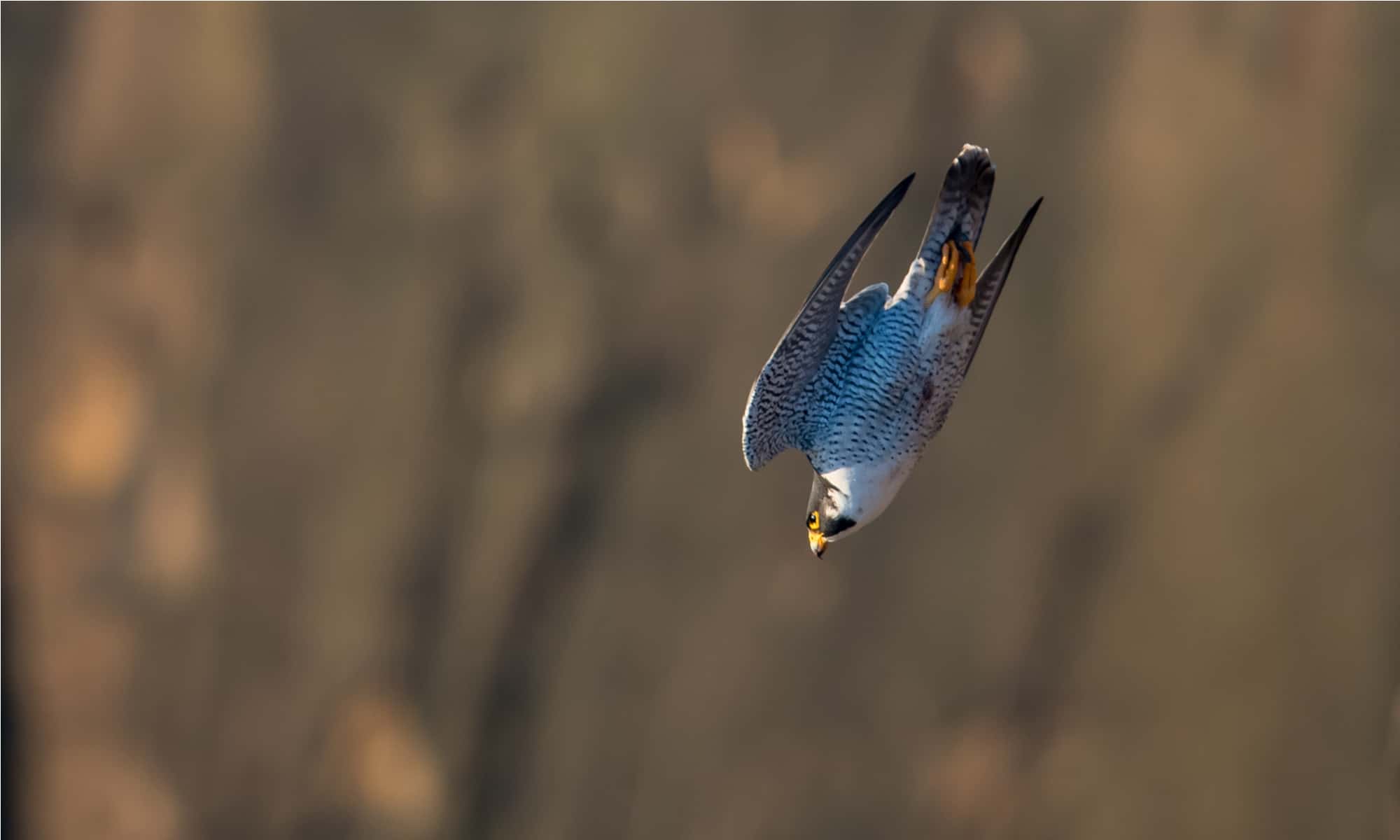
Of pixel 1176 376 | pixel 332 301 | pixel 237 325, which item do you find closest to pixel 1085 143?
pixel 1176 376

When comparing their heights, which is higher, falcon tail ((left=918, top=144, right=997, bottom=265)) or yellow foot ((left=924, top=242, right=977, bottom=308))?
falcon tail ((left=918, top=144, right=997, bottom=265))

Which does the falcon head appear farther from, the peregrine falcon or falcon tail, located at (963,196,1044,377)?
falcon tail, located at (963,196,1044,377)

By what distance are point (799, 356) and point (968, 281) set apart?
0.14m

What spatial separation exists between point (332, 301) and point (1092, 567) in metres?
0.94

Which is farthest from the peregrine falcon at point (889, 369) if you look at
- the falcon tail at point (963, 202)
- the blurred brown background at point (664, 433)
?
the blurred brown background at point (664, 433)

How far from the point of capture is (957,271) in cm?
64

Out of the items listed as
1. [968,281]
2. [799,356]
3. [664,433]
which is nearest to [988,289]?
[968,281]

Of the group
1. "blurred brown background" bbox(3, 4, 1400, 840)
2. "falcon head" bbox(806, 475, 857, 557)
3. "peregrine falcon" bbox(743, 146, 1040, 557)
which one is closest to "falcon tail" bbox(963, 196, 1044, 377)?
"peregrine falcon" bbox(743, 146, 1040, 557)

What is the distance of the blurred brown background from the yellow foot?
0.30 metres

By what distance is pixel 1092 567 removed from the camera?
40.8 inches

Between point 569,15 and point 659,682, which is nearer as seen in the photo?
point 569,15

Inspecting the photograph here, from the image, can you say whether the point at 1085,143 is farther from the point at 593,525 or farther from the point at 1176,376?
the point at 593,525

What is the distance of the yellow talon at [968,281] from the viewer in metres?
0.64

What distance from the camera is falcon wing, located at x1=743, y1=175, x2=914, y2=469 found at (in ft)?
1.91
